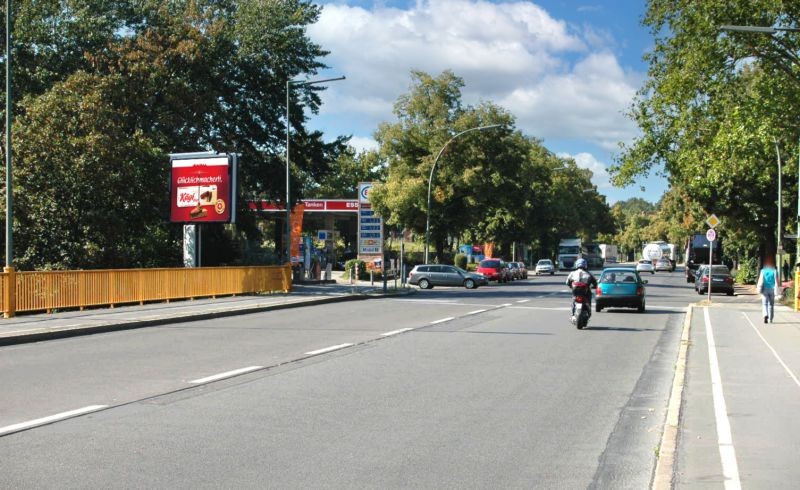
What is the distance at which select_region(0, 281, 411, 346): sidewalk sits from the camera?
16.8 m

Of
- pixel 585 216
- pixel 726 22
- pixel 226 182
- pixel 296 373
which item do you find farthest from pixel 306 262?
pixel 585 216

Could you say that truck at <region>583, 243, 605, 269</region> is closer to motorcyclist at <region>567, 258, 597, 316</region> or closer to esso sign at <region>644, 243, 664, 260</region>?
esso sign at <region>644, 243, 664, 260</region>

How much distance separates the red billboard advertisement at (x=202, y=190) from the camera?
101 feet

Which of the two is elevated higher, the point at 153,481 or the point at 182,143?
the point at 182,143

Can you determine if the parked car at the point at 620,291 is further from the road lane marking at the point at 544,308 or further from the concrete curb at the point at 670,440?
the concrete curb at the point at 670,440

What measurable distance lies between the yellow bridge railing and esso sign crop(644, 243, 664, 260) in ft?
243

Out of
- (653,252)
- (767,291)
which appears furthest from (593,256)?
(767,291)

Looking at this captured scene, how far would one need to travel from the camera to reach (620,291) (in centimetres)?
2511

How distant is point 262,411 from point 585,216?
119m

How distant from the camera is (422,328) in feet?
62.4

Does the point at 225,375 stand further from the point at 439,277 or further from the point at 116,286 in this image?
the point at 439,277

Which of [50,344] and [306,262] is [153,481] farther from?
[306,262]

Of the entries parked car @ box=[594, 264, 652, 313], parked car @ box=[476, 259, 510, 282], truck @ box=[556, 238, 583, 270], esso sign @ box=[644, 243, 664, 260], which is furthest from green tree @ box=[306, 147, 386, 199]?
parked car @ box=[594, 264, 652, 313]

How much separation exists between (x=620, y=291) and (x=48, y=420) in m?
19.9
